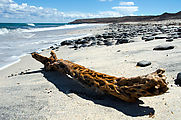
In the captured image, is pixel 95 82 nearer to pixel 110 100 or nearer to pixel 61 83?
pixel 110 100

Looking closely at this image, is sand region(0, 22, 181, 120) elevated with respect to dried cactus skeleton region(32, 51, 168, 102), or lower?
lower

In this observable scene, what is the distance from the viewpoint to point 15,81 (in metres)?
4.10

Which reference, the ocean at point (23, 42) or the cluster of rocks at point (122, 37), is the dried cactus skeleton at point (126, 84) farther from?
the cluster of rocks at point (122, 37)

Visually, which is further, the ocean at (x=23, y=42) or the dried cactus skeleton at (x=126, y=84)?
the ocean at (x=23, y=42)

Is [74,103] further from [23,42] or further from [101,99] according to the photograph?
[23,42]

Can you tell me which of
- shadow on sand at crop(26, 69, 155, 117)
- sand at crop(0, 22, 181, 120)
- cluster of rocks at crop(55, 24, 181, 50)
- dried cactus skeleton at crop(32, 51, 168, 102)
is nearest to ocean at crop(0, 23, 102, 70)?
cluster of rocks at crop(55, 24, 181, 50)

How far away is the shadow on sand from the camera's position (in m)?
2.25

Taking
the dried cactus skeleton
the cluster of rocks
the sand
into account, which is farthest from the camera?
the cluster of rocks

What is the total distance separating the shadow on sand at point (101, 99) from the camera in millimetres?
2254

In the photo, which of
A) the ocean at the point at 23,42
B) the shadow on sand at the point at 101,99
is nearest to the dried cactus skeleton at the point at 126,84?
the shadow on sand at the point at 101,99

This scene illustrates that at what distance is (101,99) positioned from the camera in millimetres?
A: 2666

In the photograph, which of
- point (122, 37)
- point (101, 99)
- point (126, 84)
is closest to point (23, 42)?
point (122, 37)

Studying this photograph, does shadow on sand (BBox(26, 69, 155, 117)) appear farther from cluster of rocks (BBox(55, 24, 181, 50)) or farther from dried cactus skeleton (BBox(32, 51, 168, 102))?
cluster of rocks (BBox(55, 24, 181, 50))

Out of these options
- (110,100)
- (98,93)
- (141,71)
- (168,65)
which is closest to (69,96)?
(98,93)
